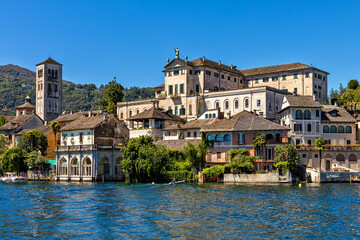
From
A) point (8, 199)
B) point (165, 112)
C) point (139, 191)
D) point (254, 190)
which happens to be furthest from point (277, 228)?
point (165, 112)

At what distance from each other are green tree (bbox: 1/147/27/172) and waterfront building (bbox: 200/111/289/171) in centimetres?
3568

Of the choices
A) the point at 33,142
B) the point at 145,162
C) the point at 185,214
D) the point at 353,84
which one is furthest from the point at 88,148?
the point at 353,84

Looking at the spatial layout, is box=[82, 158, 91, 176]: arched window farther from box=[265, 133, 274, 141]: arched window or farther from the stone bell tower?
the stone bell tower

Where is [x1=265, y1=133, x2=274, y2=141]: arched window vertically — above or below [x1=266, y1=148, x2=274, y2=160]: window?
above

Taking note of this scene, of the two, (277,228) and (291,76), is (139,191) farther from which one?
(291,76)

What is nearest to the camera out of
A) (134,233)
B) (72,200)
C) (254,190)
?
(134,233)

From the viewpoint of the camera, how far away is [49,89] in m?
144

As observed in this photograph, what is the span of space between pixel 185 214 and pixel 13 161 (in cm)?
5677

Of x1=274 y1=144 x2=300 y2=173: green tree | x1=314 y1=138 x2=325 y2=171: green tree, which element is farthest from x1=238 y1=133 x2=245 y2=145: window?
x1=314 y1=138 x2=325 y2=171: green tree

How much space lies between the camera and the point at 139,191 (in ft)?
182

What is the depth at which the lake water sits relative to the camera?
102 ft

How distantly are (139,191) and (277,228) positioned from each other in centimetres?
2598

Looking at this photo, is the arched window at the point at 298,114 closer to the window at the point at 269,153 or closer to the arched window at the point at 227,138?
the window at the point at 269,153

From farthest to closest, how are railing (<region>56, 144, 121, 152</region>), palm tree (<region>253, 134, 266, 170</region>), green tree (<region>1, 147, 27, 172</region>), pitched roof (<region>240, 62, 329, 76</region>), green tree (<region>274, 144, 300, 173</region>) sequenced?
pitched roof (<region>240, 62, 329, 76</region>) < green tree (<region>1, 147, 27, 172</region>) < railing (<region>56, 144, 121, 152</region>) < palm tree (<region>253, 134, 266, 170</region>) < green tree (<region>274, 144, 300, 173</region>)
